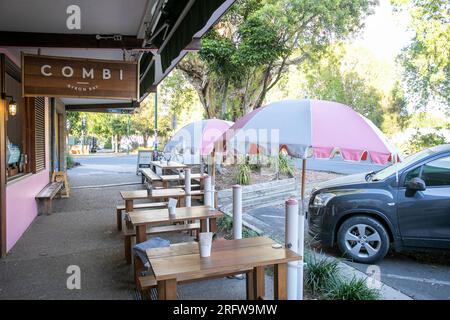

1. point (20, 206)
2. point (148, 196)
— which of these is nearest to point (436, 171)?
point (148, 196)

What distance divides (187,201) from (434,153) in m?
4.04

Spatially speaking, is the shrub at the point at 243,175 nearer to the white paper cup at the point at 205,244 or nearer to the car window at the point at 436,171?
the car window at the point at 436,171

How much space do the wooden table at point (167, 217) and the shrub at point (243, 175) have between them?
233 inches

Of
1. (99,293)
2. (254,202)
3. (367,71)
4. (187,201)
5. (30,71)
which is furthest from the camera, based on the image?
(367,71)

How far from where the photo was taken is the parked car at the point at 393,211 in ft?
15.2

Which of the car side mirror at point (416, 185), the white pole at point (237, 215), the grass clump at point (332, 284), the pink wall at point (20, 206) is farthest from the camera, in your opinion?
the pink wall at point (20, 206)

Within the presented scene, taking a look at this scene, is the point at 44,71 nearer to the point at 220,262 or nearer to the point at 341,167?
the point at 220,262

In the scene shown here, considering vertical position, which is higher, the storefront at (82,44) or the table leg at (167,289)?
the storefront at (82,44)

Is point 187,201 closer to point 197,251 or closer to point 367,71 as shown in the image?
point 197,251

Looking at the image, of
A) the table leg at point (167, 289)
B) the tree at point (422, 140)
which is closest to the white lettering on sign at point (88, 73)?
the table leg at point (167, 289)

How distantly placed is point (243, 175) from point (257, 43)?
172 inches

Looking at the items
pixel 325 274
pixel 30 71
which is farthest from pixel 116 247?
pixel 325 274

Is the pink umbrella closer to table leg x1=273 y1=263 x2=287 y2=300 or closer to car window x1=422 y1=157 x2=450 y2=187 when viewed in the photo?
table leg x1=273 y1=263 x2=287 y2=300
